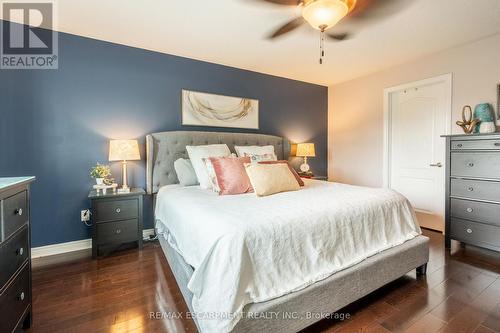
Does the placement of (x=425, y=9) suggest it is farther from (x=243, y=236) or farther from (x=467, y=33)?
(x=243, y=236)

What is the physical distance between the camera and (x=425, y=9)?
2.14 m

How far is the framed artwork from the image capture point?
331cm

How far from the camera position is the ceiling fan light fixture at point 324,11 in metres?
1.66

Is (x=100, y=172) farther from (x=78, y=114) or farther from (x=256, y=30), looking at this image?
(x=256, y=30)

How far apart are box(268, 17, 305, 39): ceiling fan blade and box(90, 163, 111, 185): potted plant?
7.89ft

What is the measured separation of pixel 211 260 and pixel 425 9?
2.76m

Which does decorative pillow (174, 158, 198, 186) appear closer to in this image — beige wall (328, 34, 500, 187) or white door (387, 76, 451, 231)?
beige wall (328, 34, 500, 187)

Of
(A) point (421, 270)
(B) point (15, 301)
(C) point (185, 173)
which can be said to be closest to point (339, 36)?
(C) point (185, 173)

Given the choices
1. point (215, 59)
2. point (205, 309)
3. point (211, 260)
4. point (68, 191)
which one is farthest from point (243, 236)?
point (215, 59)

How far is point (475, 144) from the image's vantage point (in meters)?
2.46

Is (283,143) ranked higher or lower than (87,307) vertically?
higher

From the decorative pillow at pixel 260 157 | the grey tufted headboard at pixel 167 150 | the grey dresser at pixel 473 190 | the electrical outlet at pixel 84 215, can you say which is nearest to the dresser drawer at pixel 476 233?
the grey dresser at pixel 473 190

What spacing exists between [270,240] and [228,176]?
43.5 inches

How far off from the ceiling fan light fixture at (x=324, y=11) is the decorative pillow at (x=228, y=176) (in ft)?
4.59
